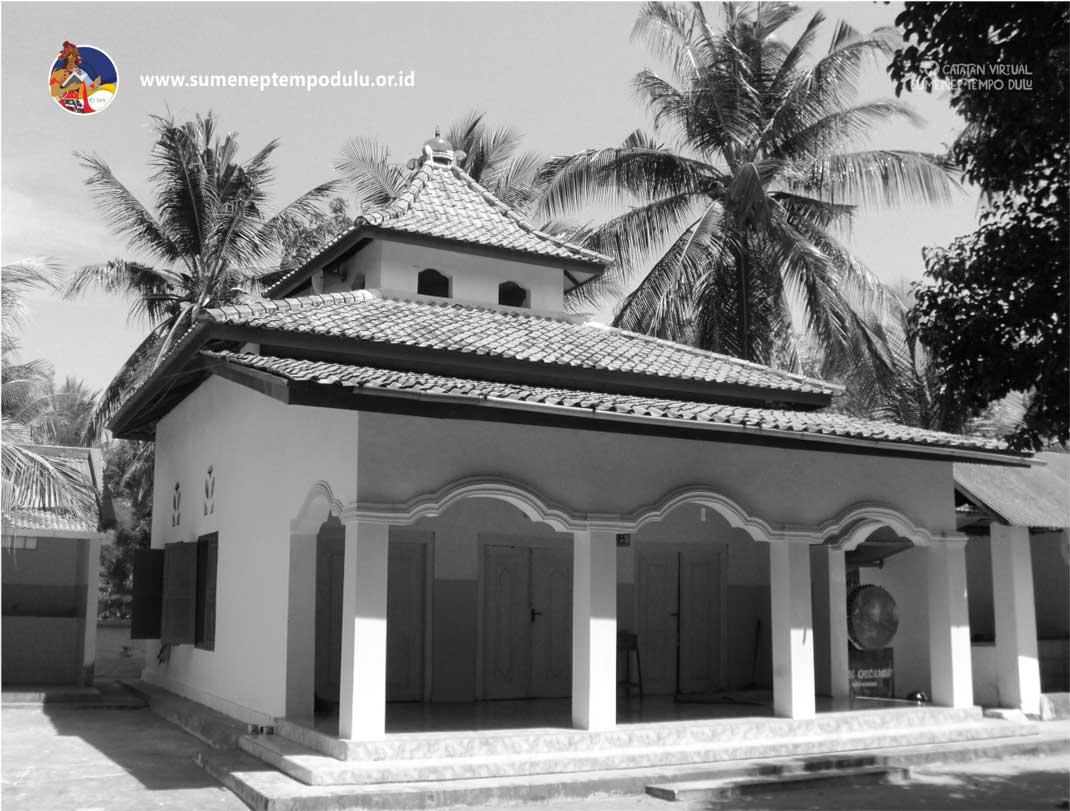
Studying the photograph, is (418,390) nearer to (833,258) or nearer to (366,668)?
(366,668)

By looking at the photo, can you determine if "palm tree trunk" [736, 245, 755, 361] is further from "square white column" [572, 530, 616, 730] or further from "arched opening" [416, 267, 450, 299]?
"square white column" [572, 530, 616, 730]

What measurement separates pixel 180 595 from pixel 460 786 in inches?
258

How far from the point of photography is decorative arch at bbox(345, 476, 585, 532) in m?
9.58

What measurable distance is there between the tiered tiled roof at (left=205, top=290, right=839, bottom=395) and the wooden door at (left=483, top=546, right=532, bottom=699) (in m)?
2.74

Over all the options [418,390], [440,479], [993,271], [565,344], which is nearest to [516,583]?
[565,344]

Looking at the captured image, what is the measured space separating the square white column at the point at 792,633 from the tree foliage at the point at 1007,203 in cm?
388

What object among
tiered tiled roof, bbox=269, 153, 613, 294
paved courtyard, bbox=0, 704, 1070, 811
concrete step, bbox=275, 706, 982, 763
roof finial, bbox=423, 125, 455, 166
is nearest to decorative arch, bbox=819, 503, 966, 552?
concrete step, bbox=275, 706, 982, 763

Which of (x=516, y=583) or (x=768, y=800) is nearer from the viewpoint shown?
(x=768, y=800)

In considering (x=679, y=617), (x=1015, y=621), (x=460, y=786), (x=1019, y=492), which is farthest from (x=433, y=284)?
(x=1015, y=621)

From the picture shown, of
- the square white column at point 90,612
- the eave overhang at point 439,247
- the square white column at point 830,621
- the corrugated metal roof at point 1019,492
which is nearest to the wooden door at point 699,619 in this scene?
the square white column at point 830,621

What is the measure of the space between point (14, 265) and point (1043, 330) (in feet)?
42.6

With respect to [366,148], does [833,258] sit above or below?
below

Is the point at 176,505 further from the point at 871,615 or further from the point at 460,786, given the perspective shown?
the point at 871,615

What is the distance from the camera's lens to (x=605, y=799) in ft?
30.4
